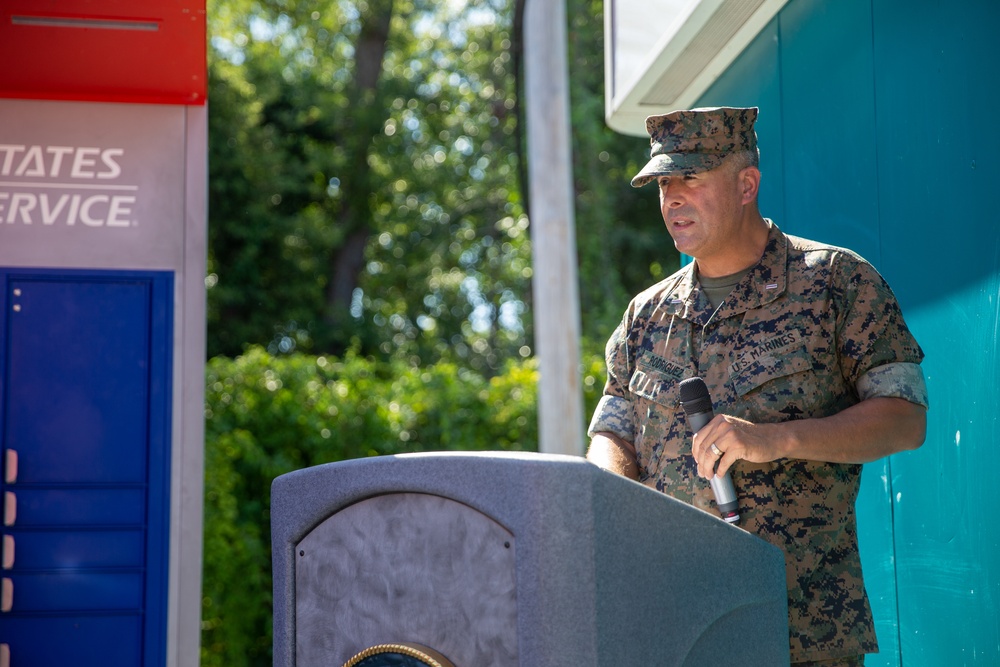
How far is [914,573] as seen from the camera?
276cm

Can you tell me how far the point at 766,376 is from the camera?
84.5 inches

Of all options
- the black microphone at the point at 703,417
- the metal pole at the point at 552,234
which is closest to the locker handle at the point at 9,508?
the black microphone at the point at 703,417

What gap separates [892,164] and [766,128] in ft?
3.06

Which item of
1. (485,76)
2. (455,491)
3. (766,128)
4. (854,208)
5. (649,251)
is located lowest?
(455,491)

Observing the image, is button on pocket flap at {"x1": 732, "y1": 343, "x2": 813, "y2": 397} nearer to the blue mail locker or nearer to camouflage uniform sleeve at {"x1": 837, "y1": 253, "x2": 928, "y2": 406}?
camouflage uniform sleeve at {"x1": 837, "y1": 253, "x2": 928, "y2": 406}

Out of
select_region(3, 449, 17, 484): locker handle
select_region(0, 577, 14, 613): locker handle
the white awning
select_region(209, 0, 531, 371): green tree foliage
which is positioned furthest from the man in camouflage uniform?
select_region(209, 0, 531, 371): green tree foliage

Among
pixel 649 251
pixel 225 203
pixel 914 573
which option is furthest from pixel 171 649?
pixel 649 251

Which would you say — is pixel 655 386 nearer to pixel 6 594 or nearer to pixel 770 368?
pixel 770 368

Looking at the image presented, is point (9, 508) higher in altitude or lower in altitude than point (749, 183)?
lower

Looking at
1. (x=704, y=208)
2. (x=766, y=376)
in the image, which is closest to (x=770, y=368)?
(x=766, y=376)

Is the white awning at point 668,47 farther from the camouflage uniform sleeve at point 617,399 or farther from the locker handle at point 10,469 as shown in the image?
the locker handle at point 10,469

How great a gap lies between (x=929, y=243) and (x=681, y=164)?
31.2 inches

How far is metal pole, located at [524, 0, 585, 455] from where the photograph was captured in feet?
24.2

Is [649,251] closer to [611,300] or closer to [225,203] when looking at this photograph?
[611,300]
